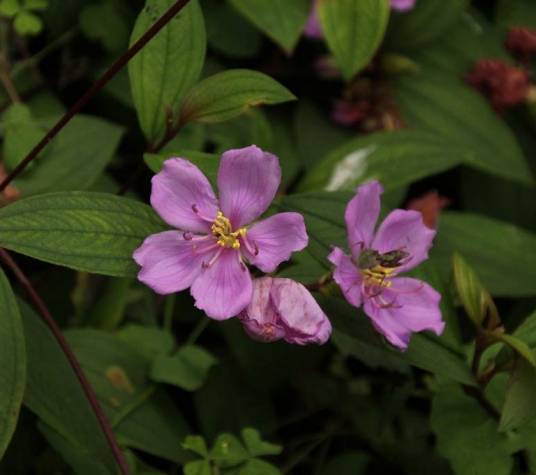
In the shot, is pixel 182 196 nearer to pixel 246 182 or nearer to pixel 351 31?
pixel 246 182

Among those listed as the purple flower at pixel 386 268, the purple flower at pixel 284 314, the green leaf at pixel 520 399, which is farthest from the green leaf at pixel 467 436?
the purple flower at pixel 284 314

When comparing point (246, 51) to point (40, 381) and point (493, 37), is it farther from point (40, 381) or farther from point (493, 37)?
point (40, 381)

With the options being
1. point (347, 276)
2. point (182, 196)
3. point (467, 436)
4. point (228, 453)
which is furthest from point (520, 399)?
point (182, 196)

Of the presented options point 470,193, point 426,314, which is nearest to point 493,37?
point 470,193

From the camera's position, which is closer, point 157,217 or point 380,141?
point 157,217

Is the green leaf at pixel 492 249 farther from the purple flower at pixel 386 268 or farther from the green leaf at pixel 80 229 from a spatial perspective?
the green leaf at pixel 80 229

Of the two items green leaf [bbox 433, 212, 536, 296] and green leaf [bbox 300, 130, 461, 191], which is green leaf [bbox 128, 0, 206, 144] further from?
green leaf [bbox 433, 212, 536, 296]
